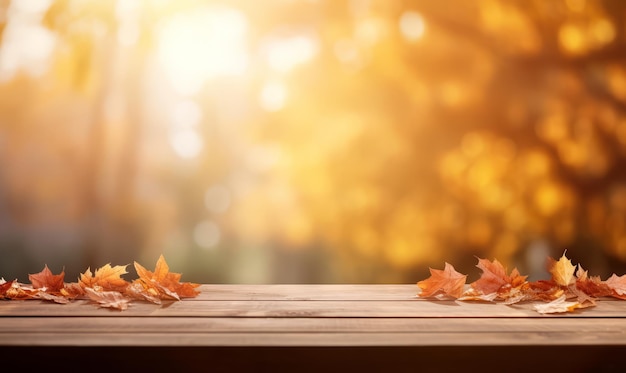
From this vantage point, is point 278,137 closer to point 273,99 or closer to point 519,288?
point 273,99

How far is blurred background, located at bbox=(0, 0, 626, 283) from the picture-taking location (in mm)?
2357

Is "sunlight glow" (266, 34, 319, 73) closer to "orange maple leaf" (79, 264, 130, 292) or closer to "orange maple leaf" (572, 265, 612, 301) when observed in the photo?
"orange maple leaf" (79, 264, 130, 292)

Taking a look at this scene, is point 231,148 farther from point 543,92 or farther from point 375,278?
Answer: point 543,92

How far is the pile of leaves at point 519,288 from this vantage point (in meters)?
1.67

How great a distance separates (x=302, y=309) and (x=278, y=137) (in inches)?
40.5

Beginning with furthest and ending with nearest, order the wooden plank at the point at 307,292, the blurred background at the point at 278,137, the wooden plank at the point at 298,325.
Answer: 1. the blurred background at the point at 278,137
2. the wooden plank at the point at 307,292
3. the wooden plank at the point at 298,325

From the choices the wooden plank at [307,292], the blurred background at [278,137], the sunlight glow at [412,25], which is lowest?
the wooden plank at [307,292]

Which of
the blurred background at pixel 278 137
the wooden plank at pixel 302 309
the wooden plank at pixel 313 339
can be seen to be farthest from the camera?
the blurred background at pixel 278 137

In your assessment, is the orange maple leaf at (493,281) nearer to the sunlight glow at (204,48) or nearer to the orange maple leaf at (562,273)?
the orange maple leaf at (562,273)

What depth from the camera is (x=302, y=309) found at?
1.51m

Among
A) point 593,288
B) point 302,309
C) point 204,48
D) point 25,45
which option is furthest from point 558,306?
point 25,45

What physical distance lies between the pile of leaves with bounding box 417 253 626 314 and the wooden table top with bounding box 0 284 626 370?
62 millimetres

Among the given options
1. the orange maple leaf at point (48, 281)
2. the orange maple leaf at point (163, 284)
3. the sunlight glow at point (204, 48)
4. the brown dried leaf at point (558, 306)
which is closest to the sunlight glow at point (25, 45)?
the sunlight glow at point (204, 48)

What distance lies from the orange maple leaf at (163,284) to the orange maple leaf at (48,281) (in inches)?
9.2
